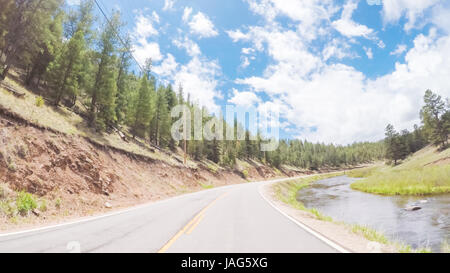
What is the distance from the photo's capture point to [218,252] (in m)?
4.91

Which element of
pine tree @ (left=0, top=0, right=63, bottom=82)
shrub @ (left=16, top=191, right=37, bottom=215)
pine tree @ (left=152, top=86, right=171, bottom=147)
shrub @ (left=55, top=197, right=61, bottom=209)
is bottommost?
shrub @ (left=55, top=197, right=61, bottom=209)

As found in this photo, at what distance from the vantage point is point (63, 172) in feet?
45.7

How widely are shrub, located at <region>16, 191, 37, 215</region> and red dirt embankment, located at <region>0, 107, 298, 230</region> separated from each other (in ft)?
1.53

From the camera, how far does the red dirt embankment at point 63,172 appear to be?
11133 mm

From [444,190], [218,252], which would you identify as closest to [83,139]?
[218,252]

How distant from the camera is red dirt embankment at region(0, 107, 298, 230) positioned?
1113 cm

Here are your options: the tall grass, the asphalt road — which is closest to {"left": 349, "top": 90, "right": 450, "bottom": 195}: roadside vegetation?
the tall grass

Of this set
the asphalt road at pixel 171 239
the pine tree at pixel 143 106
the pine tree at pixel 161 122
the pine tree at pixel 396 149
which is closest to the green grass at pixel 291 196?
the asphalt road at pixel 171 239

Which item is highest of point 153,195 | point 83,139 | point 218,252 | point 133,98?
point 133,98

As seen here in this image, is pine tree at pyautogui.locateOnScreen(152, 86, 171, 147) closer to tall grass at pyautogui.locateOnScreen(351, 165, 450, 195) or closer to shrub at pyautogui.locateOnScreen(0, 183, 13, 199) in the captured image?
shrub at pyautogui.locateOnScreen(0, 183, 13, 199)

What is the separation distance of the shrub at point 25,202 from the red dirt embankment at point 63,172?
0.47 m

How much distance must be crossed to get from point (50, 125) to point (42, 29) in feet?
39.9

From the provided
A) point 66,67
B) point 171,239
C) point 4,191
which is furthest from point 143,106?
point 171,239
